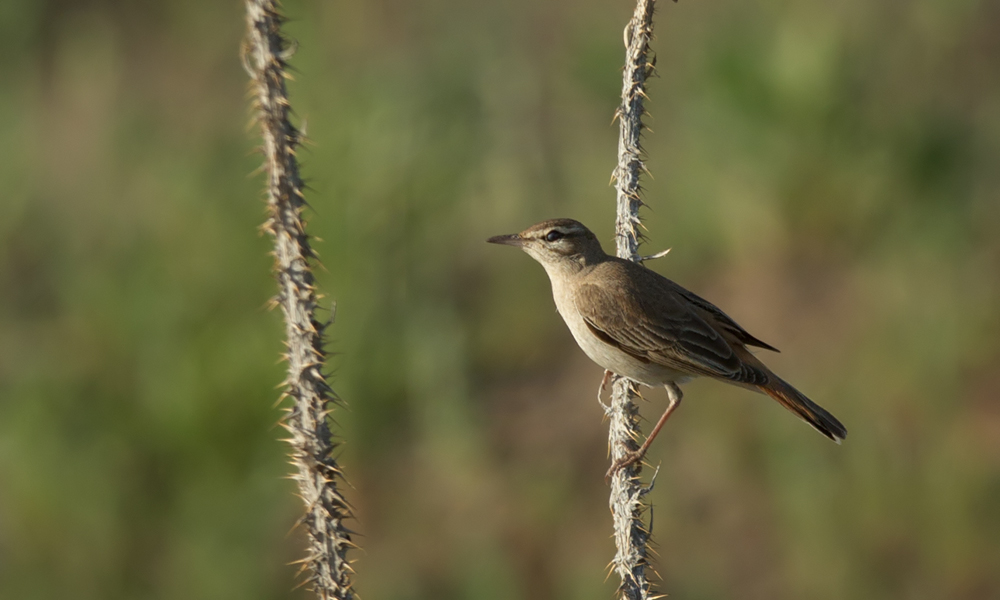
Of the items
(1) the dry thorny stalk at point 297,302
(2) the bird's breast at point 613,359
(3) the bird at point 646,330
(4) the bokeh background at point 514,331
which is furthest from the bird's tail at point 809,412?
(1) the dry thorny stalk at point 297,302

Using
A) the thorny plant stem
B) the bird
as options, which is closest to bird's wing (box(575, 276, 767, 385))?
the bird

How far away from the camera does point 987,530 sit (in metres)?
7.01

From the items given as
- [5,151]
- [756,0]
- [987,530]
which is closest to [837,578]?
[987,530]

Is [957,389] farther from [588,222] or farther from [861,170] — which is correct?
[588,222]

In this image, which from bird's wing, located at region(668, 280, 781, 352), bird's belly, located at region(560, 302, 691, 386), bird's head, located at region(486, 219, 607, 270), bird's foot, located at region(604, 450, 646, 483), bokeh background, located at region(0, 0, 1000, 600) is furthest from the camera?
bokeh background, located at region(0, 0, 1000, 600)

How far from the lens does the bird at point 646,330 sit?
516 centimetres

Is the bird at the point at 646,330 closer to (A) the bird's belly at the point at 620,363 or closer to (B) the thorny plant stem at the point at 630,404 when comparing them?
(A) the bird's belly at the point at 620,363

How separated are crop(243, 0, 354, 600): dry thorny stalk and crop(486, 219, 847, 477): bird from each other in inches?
80.5

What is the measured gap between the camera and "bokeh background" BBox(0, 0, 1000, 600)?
24.0 ft

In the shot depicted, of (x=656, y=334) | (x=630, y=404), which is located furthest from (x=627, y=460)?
(x=656, y=334)

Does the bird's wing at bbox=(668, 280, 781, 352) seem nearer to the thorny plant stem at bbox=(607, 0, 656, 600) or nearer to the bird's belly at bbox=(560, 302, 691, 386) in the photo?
the bird's belly at bbox=(560, 302, 691, 386)

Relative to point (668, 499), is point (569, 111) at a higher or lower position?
higher

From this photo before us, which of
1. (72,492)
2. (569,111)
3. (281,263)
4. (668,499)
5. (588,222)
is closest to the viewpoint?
(281,263)

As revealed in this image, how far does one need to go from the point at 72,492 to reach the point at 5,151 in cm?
413
